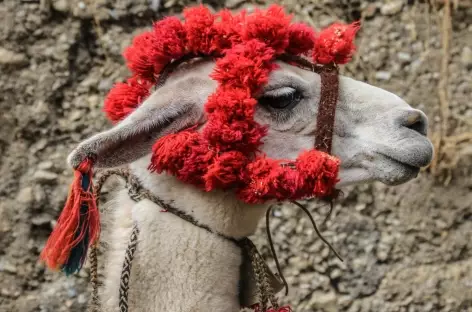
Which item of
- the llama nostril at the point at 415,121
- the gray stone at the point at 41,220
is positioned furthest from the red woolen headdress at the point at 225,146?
the gray stone at the point at 41,220

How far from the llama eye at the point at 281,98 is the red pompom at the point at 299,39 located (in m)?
0.17

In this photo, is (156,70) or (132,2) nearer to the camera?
(156,70)

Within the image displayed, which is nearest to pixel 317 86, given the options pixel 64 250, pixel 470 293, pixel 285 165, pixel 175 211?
pixel 285 165

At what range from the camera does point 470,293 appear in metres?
3.33

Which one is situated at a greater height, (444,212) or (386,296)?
(444,212)

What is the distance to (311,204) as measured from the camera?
343 centimetres

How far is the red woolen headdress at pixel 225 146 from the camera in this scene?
1836 millimetres

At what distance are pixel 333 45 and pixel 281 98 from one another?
279 millimetres

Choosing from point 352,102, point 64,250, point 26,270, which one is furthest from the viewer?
point 26,270

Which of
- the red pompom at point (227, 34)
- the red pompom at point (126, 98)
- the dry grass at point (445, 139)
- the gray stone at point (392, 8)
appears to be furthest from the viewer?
the gray stone at point (392, 8)

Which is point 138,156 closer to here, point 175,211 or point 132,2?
point 175,211

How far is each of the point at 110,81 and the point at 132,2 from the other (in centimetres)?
46

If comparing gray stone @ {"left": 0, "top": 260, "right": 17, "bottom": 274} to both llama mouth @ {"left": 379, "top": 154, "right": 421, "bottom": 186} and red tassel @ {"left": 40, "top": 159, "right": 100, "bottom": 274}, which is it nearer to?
red tassel @ {"left": 40, "top": 159, "right": 100, "bottom": 274}

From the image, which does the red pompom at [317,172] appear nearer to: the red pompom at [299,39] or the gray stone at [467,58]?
the red pompom at [299,39]
